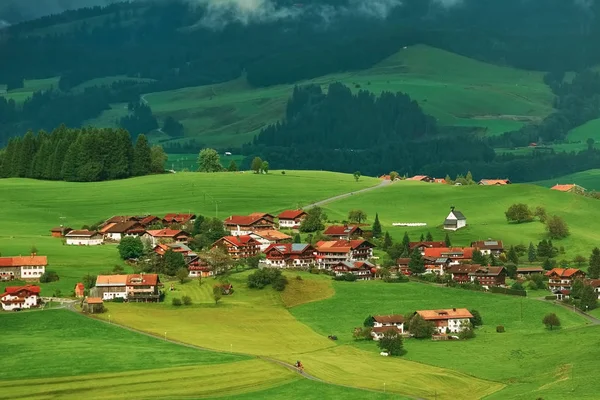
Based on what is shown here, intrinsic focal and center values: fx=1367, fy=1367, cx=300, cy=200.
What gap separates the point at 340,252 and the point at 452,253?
9725 mm

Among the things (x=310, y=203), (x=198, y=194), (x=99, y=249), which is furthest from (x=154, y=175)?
(x=99, y=249)

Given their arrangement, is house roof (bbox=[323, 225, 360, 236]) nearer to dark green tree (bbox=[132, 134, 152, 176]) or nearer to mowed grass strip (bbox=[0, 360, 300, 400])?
mowed grass strip (bbox=[0, 360, 300, 400])

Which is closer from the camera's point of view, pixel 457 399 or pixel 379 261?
pixel 457 399

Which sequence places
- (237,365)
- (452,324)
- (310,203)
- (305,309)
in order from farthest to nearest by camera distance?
(310,203) < (305,309) < (452,324) < (237,365)

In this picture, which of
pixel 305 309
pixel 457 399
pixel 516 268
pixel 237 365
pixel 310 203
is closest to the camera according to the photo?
pixel 457 399

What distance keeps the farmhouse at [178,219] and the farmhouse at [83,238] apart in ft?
30.5

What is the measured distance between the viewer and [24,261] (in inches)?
3976

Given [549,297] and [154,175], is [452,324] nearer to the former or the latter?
[549,297]

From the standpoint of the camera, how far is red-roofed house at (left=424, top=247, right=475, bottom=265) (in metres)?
112

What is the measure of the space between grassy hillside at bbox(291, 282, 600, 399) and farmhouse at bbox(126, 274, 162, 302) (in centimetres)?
1003

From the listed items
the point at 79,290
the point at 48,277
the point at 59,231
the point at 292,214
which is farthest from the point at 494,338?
the point at 59,231

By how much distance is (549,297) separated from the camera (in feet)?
325

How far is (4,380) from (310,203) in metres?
73.4

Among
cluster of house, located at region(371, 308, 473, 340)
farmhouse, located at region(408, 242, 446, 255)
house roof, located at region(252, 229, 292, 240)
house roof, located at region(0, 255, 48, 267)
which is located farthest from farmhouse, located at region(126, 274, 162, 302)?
farmhouse, located at region(408, 242, 446, 255)
